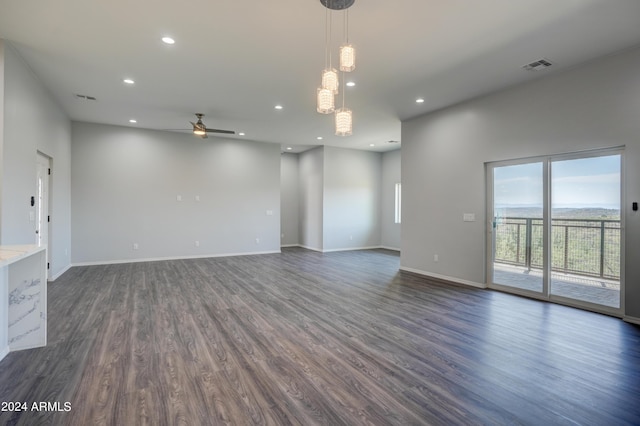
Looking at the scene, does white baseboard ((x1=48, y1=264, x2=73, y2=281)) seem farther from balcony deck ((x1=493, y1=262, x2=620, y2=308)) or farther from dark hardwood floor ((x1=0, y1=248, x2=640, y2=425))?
balcony deck ((x1=493, y1=262, x2=620, y2=308))

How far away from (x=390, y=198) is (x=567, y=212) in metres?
5.90

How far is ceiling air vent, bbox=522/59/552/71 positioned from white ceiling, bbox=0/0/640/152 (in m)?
0.08

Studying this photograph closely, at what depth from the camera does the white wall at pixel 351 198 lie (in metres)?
9.46

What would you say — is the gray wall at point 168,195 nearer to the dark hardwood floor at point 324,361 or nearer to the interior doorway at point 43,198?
the interior doorway at point 43,198

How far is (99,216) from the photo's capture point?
7.12m

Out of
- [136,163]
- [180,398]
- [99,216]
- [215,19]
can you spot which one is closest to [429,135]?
[215,19]

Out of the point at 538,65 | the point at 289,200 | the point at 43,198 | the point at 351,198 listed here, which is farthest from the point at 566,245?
the point at 43,198

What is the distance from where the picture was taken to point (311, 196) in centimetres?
1004

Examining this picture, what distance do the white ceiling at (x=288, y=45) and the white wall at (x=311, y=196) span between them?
13.1 feet

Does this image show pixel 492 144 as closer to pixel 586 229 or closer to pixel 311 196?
pixel 586 229

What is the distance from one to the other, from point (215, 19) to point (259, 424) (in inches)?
138

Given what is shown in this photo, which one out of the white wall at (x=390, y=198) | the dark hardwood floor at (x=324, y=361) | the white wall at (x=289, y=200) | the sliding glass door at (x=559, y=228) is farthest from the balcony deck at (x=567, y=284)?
the white wall at (x=289, y=200)

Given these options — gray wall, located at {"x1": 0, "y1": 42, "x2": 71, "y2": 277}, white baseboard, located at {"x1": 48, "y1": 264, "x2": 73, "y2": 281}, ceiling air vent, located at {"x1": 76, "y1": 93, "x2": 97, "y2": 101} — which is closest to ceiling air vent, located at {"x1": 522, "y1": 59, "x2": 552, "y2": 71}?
gray wall, located at {"x1": 0, "y1": 42, "x2": 71, "y2": 277}

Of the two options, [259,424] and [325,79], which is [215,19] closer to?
[325,79]
